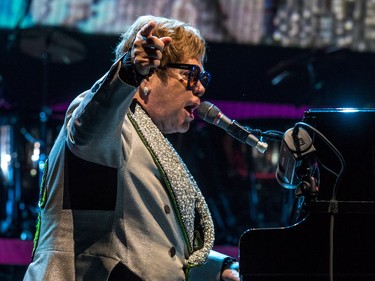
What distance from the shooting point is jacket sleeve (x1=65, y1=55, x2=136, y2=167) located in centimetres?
200

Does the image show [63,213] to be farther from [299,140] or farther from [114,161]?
[299,140]

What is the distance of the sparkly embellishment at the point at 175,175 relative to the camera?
8.09ft

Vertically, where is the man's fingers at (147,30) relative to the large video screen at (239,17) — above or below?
below

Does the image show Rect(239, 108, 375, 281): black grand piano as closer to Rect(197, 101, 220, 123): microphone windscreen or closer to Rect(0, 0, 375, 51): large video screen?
Rect(197, 101, 220, 123): microphone windscreen

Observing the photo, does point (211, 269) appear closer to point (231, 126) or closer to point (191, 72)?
point (231, 126)

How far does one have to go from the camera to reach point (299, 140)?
7.30 ft

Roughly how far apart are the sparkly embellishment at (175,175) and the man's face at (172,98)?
0.07 meters

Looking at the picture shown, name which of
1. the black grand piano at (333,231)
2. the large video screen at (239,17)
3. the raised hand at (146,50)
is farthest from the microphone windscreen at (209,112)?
the large video screen at (239,17)

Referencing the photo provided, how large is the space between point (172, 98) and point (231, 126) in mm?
233

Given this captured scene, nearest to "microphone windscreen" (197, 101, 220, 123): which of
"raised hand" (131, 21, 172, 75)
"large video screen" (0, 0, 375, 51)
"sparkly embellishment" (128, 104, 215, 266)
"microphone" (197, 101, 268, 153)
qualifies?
"microphone" (197, 101, 268, 153)

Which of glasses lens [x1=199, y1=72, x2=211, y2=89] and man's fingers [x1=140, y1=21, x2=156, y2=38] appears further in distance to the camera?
glasses lens [x1=199, y1=72, x2=211, y2=89]

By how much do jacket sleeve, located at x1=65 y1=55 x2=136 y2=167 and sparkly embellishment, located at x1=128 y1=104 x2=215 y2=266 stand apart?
0.36m

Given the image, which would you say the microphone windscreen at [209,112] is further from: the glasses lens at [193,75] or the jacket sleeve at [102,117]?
the jacket sleeve at [102,117]

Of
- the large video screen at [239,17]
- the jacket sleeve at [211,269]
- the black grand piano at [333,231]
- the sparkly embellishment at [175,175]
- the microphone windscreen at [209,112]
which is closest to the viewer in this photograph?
the black grand piano at [333,231]
